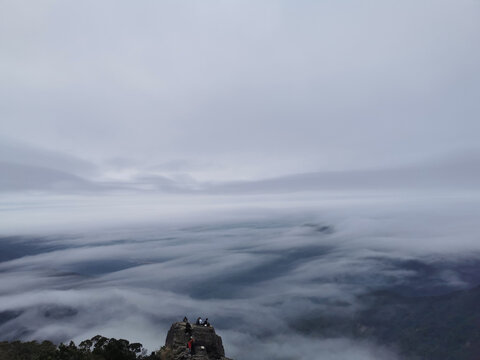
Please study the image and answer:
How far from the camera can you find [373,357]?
198m

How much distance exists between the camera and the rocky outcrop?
34688mm

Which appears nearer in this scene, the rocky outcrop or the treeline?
the treeline

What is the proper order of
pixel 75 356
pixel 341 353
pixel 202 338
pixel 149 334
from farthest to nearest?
pixel 341 353
pixel 149 334
pixel 202 338
pixel 75 356

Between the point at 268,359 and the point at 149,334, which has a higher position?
the point at 149,334

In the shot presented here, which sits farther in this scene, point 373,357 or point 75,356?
point 373,357

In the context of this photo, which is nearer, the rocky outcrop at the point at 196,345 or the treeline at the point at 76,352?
the treeline at the point at 76,352

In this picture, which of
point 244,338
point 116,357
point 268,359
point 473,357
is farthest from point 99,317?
point 473,357

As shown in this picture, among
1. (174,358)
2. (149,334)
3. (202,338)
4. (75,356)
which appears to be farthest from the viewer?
(149,334)

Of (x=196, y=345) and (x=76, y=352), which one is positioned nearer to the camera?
(x=76, y=352)

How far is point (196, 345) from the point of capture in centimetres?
3653

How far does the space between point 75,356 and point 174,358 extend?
1163cm

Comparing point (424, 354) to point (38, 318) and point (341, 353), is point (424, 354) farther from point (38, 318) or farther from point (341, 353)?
point (38, 318)

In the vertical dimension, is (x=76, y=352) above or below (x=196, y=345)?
above

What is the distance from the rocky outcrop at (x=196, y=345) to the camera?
3469cm
